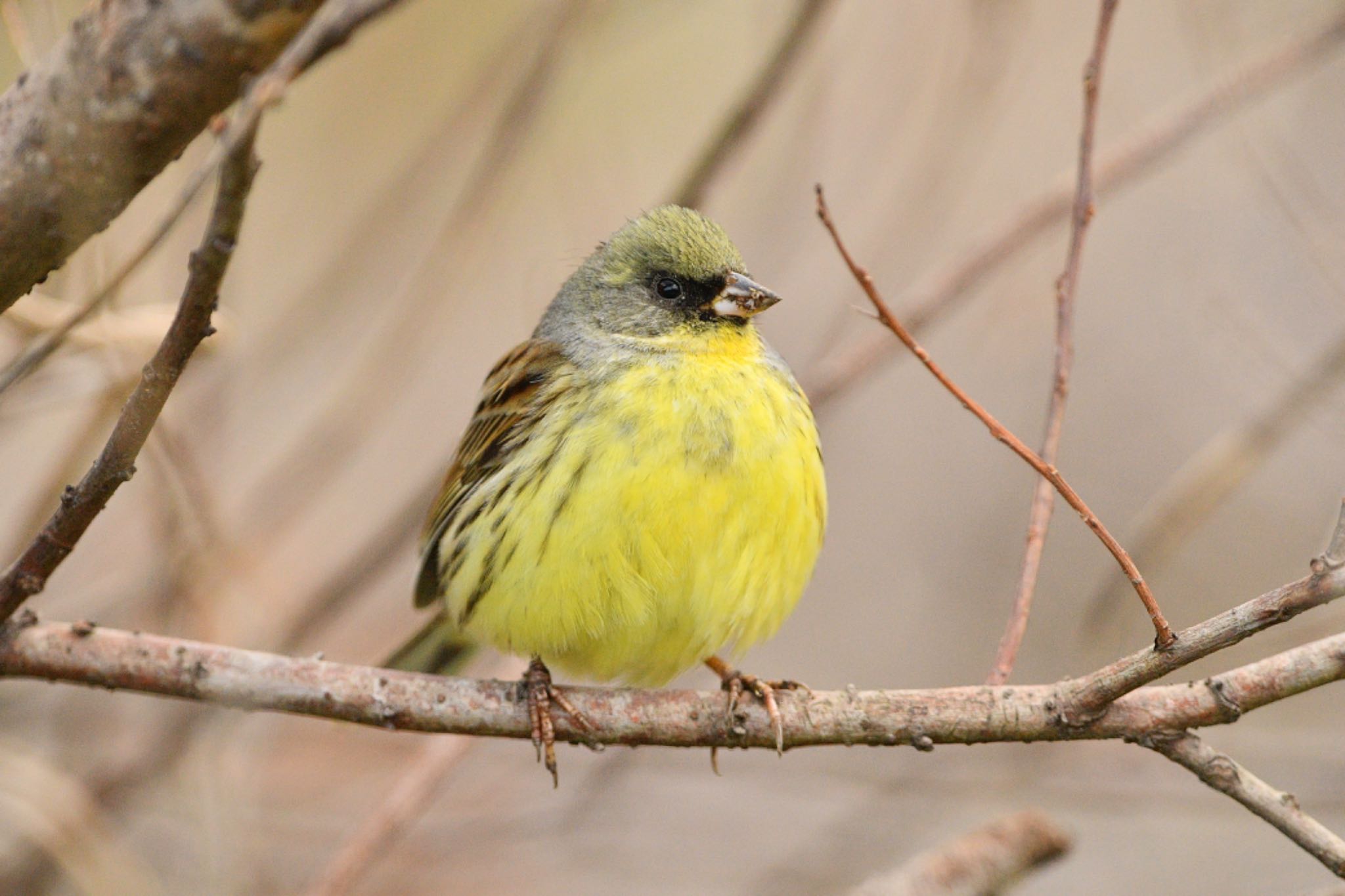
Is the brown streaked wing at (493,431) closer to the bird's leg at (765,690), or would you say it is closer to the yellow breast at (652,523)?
the yellow breast at (652,523)

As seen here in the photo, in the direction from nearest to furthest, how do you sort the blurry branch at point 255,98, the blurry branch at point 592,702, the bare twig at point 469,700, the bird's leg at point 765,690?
1. the blurry branch at point 255,98
2. the blurry branch at point 592,702
3. the bare twig at point 469,700
4. the bird's leg at point 765,690

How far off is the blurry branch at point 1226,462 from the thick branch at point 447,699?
129cm

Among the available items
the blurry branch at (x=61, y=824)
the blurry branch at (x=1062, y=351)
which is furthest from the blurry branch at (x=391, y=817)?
the blurry branch at (x=1062, y=351)

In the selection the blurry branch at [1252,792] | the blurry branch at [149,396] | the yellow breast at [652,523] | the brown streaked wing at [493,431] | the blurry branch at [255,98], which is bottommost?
the blurry branch at [1252,792]

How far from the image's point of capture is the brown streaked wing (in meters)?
3.63

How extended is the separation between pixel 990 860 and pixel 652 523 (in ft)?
3.56

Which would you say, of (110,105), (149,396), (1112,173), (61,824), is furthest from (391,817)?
(1112,173)

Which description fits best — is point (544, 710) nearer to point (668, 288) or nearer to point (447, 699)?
point (447, 699)

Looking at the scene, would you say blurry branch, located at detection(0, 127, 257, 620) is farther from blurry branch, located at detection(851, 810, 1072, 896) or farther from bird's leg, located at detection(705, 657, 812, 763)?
blurry branch, located at detection(851, 810, 1072, 896)

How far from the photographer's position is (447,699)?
2.89 m

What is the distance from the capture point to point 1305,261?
5141 mm

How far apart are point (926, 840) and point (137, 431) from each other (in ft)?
14.6

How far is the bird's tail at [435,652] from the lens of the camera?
12.8ft

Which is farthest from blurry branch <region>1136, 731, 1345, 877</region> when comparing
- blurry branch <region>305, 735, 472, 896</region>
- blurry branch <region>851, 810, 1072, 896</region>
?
blurry branch <region>305, 735, 472, 896</region>
